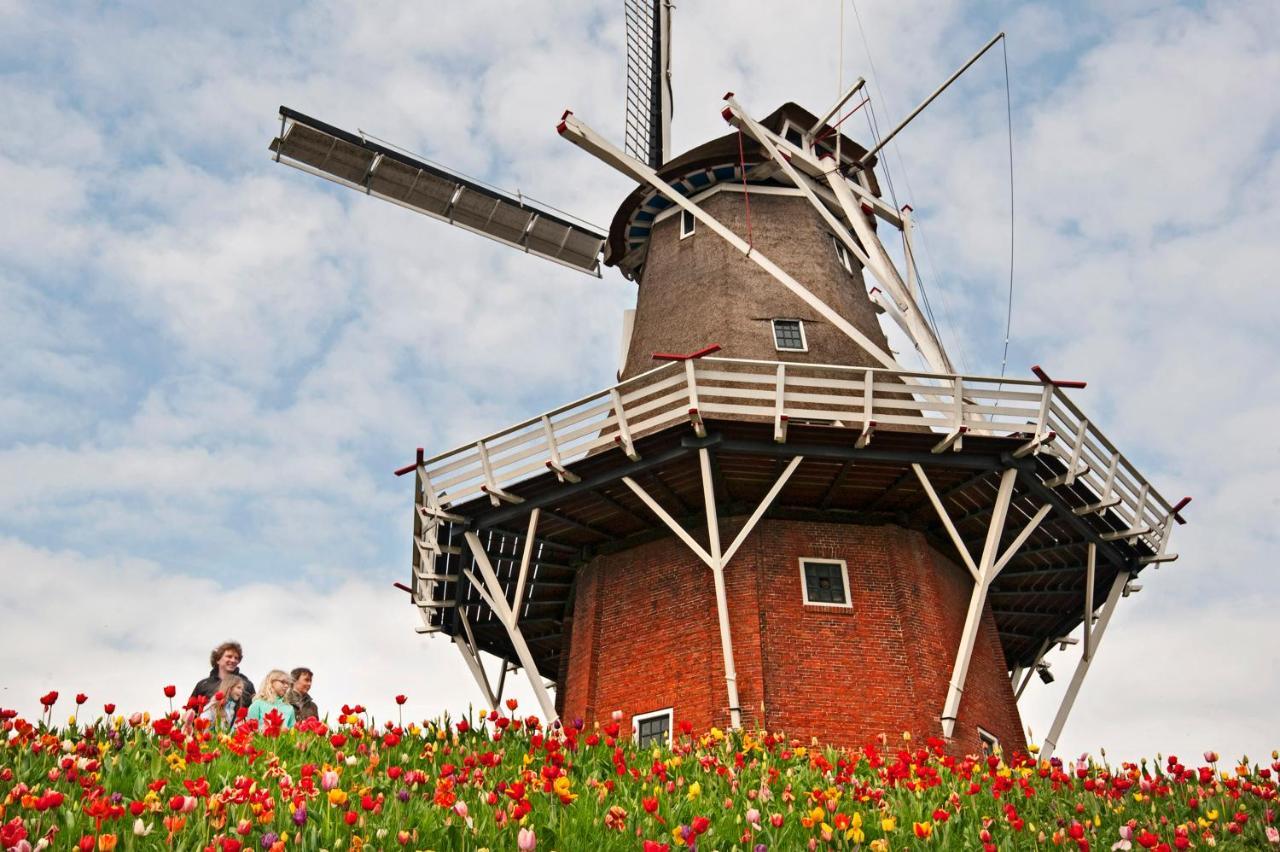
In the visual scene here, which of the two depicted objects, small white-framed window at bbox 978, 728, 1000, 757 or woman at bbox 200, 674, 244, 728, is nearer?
woman at bbox 200, 674, 244, 728

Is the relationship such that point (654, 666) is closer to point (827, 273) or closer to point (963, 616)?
point (963, 616)

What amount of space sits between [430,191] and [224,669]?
16.4m

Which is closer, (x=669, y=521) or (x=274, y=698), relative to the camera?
(x=274, y=698)

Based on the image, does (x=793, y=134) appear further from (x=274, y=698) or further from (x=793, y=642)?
(x=274, y=698)

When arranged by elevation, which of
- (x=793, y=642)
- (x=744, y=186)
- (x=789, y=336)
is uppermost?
(x=744, y=186)

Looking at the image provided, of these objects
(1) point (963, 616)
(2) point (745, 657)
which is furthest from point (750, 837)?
(1) point (963, 616)

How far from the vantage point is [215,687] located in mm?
9406

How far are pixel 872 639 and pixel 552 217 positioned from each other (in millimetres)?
13946

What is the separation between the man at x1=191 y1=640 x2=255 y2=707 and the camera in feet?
30.7

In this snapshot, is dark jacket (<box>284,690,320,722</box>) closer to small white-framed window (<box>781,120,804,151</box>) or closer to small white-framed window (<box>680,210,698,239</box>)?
small white-framed window (<box>680,210,698,239</box>)

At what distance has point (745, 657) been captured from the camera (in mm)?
14828

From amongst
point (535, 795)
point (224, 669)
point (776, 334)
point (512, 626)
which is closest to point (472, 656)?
point (512, 626)

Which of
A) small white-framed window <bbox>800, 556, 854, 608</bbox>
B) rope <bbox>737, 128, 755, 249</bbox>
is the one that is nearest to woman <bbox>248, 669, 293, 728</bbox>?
small white-framed window <bbox>800, 556, 854, 608</bbox>

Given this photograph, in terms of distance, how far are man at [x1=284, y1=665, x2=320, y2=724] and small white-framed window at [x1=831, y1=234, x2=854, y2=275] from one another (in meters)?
14.0
